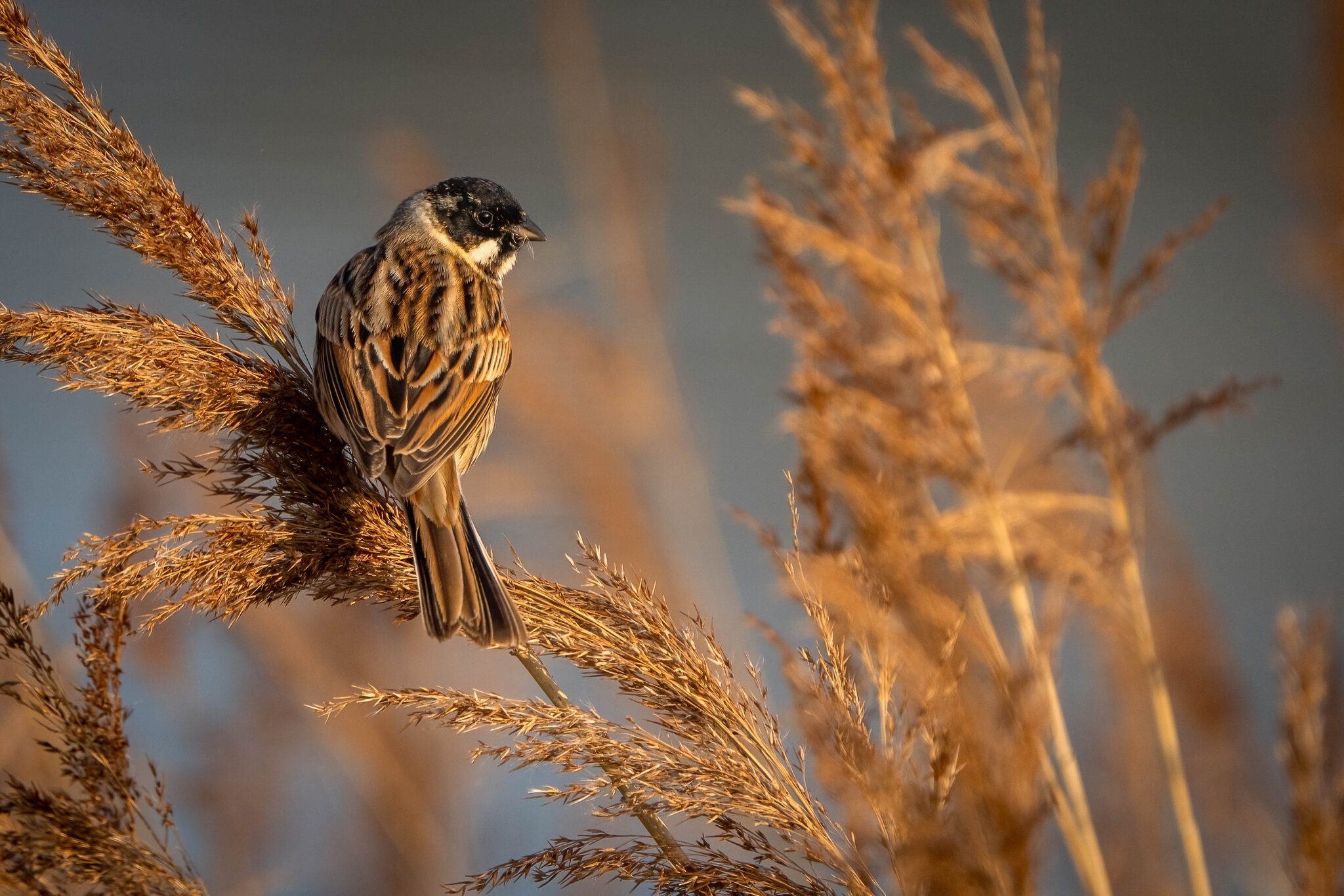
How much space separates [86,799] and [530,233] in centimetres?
188

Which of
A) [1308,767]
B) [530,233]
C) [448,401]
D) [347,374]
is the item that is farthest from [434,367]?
[1308,767]

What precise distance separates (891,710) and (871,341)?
0.52 m

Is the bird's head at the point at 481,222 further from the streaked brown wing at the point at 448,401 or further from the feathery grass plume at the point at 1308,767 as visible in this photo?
the feathery grass plume at the point at 1308,767

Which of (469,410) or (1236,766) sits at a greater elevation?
(469,410)

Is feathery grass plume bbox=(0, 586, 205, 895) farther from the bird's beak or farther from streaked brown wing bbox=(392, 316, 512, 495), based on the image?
the bird's beak

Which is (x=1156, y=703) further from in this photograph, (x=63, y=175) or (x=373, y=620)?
(x=373, y=620)

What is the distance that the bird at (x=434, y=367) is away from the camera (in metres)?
1.65

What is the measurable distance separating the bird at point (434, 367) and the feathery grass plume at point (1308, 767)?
927mm

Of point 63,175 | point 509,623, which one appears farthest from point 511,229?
point 509,623

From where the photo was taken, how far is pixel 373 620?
3.16 m

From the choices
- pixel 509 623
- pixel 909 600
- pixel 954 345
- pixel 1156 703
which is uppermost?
pixel 954 345

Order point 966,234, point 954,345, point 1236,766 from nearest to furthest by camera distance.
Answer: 1. point 954,345
2. point 966,234
3. point 1236,766

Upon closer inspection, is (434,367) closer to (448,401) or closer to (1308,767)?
(448,401)

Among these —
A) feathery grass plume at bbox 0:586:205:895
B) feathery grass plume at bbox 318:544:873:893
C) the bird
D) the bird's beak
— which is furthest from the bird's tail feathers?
the bird's beak
